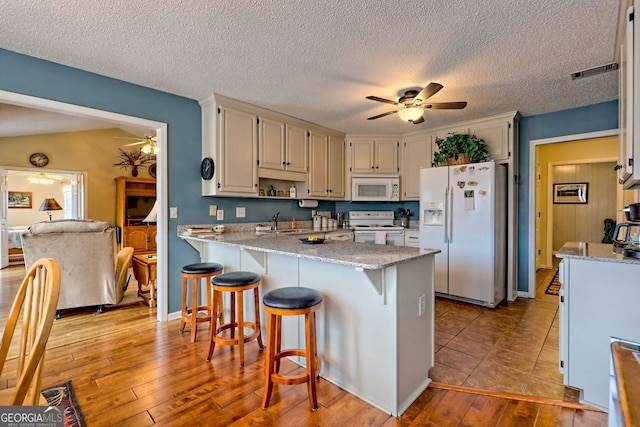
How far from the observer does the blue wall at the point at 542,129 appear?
3.40 metres

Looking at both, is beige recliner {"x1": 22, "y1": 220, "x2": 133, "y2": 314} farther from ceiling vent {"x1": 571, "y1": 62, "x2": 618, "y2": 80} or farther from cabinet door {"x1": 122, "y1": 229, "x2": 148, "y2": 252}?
ceiling vent {"x1": 571, "y1": 62, "x2": 618, "y2": 80}

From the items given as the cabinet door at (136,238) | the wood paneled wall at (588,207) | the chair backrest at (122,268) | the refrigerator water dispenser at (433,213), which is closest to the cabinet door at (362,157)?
the refrigerator water dispenser at (433,213)

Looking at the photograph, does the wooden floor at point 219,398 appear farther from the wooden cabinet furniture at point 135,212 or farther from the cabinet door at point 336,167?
the wooden cabinet furniture at point 135,212

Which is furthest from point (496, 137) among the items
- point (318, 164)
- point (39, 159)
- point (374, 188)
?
point (39, 159)

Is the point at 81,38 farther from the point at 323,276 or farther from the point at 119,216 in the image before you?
the point at 119,216

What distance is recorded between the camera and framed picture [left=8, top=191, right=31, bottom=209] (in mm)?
7645

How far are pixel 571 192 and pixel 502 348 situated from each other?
568cm

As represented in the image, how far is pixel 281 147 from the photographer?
3.93 m

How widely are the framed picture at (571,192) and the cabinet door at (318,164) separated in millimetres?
5495

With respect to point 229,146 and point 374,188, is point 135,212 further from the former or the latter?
point 374,188

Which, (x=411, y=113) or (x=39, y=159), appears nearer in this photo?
(x=411, y=113)

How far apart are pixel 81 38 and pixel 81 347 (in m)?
2.45

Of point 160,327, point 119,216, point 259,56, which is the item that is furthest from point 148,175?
point 259,56

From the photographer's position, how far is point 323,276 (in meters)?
2.09
